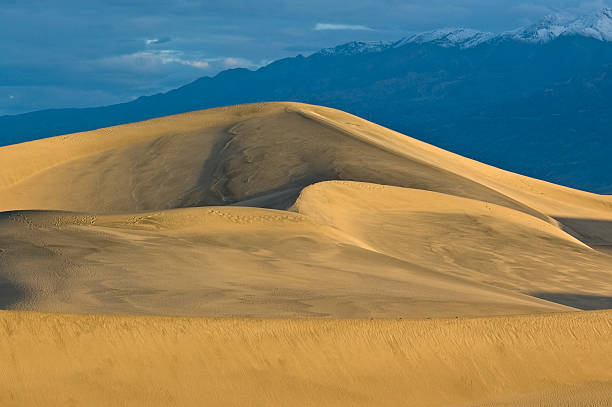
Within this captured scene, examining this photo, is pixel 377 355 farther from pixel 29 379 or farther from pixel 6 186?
pixel 6 186

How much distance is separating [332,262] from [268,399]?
607cm

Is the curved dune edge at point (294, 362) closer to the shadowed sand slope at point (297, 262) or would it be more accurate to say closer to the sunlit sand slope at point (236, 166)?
the shadowed sand slope at point (297, 262)

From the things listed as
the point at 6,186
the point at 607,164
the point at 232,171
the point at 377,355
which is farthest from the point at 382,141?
the point at 607,164

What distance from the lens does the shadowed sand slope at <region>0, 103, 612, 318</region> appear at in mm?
10023

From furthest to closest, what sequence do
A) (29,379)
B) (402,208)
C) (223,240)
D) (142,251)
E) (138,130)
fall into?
(138,130) < (402,208) < (223,240) < (142,251) < (29,379)

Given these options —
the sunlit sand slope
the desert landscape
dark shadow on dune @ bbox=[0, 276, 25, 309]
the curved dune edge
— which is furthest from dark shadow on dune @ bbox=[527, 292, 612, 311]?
the sunlit sand slope

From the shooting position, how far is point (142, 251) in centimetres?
1248

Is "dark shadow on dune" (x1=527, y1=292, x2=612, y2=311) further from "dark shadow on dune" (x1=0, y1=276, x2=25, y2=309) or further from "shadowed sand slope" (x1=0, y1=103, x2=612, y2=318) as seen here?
"dark shadow on dune" (x1=0, y1=276, x2=25, y2=309)

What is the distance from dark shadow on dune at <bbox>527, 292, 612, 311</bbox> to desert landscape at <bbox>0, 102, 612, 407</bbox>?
3.1 inches

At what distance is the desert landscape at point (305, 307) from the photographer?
7324mm

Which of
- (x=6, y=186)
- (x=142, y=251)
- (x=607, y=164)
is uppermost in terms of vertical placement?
(x=142, y=251)

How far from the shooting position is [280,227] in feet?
52.6

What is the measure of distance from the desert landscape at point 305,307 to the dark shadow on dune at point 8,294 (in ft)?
0.07

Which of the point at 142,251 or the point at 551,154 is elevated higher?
the point at 142,251
